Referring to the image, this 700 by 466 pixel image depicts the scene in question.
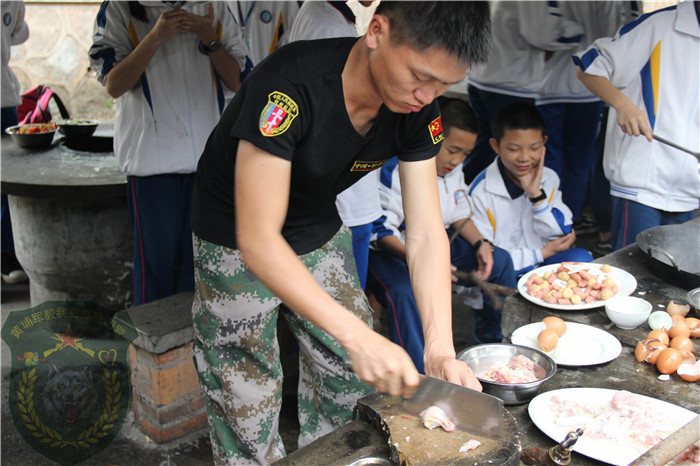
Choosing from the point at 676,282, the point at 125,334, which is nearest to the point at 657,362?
the point at 676,282

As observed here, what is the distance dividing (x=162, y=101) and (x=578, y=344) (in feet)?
6.95

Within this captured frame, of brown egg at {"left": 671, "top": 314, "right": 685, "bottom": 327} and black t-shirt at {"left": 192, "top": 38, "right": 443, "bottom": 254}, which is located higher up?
black t-shirt at {"left": 192, "top": 38, "right": 443, "bottom": 254}

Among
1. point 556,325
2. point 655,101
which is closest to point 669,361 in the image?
point 556,325

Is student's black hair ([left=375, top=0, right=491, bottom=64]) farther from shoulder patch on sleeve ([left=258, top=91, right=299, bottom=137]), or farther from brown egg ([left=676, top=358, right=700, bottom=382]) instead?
brown egg ([left=676, top=358, right=700, bottom=382])

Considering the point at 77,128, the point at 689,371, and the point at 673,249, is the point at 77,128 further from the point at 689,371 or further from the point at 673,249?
the point at 689,371

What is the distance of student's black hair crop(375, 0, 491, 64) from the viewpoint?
1426 mm

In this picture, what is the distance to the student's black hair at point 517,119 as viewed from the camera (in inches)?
134

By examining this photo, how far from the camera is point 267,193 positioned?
154cm

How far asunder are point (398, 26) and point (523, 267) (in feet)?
7.46

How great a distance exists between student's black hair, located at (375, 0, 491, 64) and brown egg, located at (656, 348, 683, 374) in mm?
→ 1095

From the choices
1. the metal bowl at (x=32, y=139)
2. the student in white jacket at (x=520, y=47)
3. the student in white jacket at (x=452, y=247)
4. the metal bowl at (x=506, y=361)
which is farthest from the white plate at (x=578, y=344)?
the metal bowl at (x=32, y=139)

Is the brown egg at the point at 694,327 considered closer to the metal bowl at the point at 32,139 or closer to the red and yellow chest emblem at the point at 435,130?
the red and yellow chest emblem at the point at 435,130

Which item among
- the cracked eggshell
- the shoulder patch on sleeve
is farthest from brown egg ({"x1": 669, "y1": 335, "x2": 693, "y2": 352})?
the shoulder patch on sleeve

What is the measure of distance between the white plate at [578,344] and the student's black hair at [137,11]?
217 centimetres
